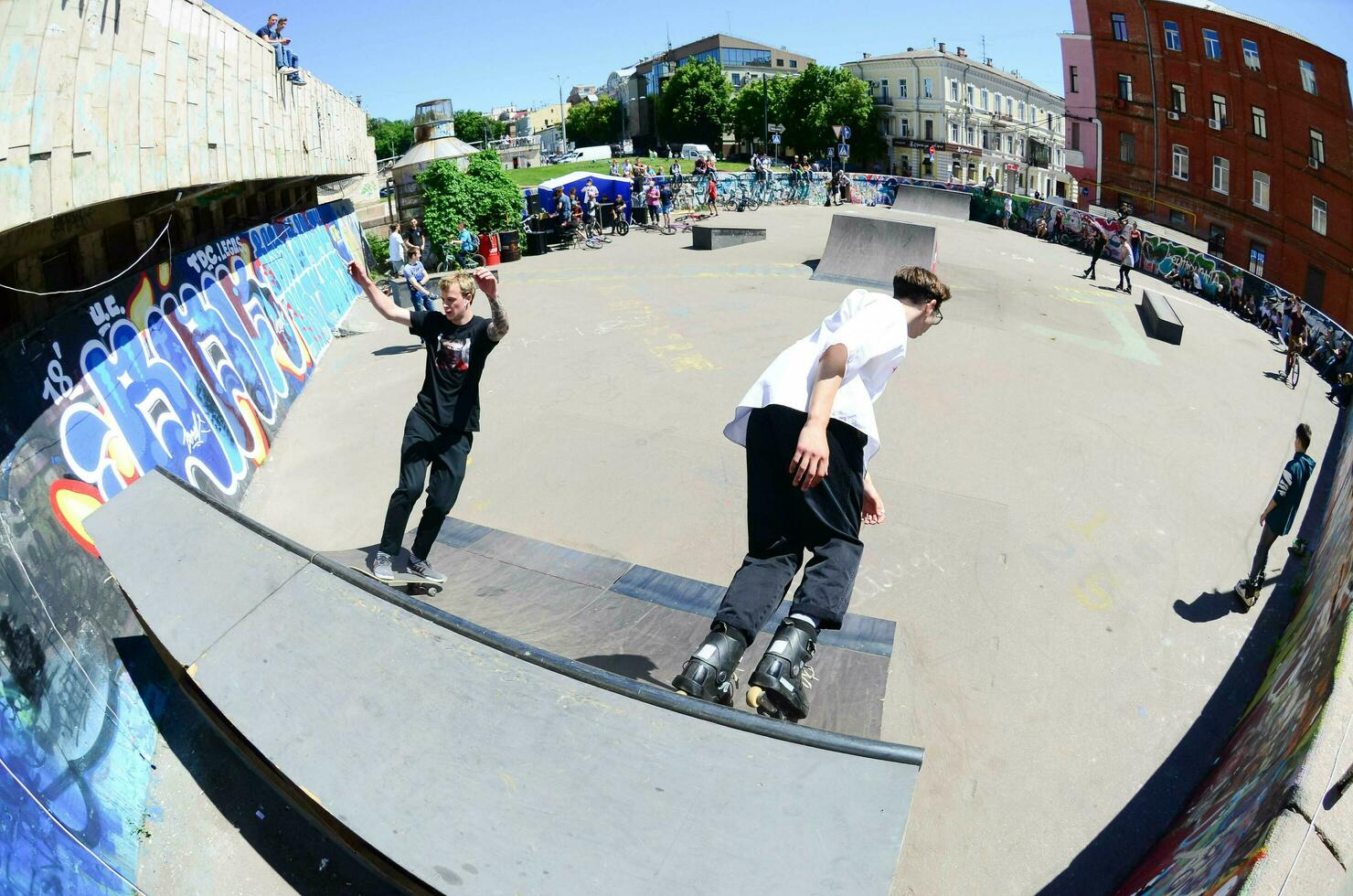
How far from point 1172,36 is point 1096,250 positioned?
452 inches

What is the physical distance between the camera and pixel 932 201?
116 feet

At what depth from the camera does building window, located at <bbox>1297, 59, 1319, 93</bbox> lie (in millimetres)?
6402

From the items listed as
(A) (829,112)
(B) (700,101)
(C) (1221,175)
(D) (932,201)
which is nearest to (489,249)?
(C) (1221,175)

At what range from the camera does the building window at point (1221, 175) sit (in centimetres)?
933

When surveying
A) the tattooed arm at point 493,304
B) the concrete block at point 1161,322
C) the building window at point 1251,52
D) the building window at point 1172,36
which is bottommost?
the concrete block at point 1161,322

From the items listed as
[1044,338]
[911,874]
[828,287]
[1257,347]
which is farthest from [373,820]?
[1257,347]

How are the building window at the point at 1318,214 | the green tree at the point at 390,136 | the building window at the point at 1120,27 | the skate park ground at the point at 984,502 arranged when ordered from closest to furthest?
the skate park ground at the point at 984,502 → the building window at the point at 1318,214 → the building window at the point at 1120,27 → the green tree at the point at 390,136

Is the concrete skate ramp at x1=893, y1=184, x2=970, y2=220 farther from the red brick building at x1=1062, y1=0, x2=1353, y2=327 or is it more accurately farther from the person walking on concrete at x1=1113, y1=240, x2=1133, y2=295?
the red brick building at x1=1062, y1=0, x2=1353, y2=327

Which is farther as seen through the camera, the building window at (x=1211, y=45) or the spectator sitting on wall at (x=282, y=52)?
the spectator sitting on wall at (x=282, y=52)

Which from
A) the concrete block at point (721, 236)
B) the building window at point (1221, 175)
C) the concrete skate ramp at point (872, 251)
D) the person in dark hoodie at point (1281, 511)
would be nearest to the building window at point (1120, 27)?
the building window at point (1221, 175)

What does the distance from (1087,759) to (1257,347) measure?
14.1m

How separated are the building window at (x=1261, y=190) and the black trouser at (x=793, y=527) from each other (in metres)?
8.42

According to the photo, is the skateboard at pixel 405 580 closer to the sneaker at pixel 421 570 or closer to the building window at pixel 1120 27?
the sneaker at pixel 421 570

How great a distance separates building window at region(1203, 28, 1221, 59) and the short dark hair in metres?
7.95
